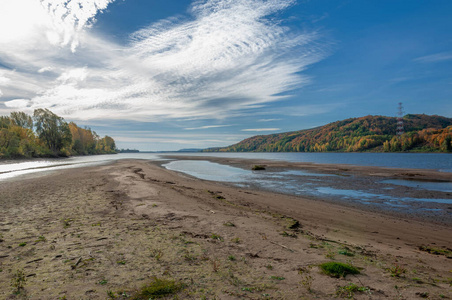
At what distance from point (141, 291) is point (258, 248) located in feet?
13.4

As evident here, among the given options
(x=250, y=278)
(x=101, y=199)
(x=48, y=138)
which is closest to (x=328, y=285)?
(x=250, y=278)

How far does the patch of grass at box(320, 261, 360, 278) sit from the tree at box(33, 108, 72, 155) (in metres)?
135

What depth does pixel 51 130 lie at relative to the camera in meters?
106

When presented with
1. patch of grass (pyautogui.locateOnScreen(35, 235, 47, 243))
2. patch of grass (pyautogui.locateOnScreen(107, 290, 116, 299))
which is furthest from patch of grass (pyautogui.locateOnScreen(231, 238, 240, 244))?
patch of grass (pyautogui.locateOnScreen(35, 235, 47, 243))

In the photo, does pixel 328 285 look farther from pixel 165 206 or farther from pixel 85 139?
pixel 85 139

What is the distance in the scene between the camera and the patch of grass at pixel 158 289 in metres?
4.56

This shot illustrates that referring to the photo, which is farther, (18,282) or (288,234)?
(288,234)

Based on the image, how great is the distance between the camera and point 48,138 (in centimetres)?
10638

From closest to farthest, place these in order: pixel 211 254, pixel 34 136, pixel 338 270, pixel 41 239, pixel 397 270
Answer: pixel 338 270
pixel 397 270
pixel 211 254
pixel 41 239
pixel 34 136

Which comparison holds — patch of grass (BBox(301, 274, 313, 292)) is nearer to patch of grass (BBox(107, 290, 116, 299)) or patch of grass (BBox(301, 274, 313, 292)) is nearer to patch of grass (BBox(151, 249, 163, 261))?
patch of grass (BBox(151, 249, 163, 261))

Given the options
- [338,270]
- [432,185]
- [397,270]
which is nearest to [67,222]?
[338,270]

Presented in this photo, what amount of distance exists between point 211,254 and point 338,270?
3694 mm

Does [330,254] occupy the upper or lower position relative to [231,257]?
lower

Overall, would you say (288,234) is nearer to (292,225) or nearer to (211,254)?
(292,225)
